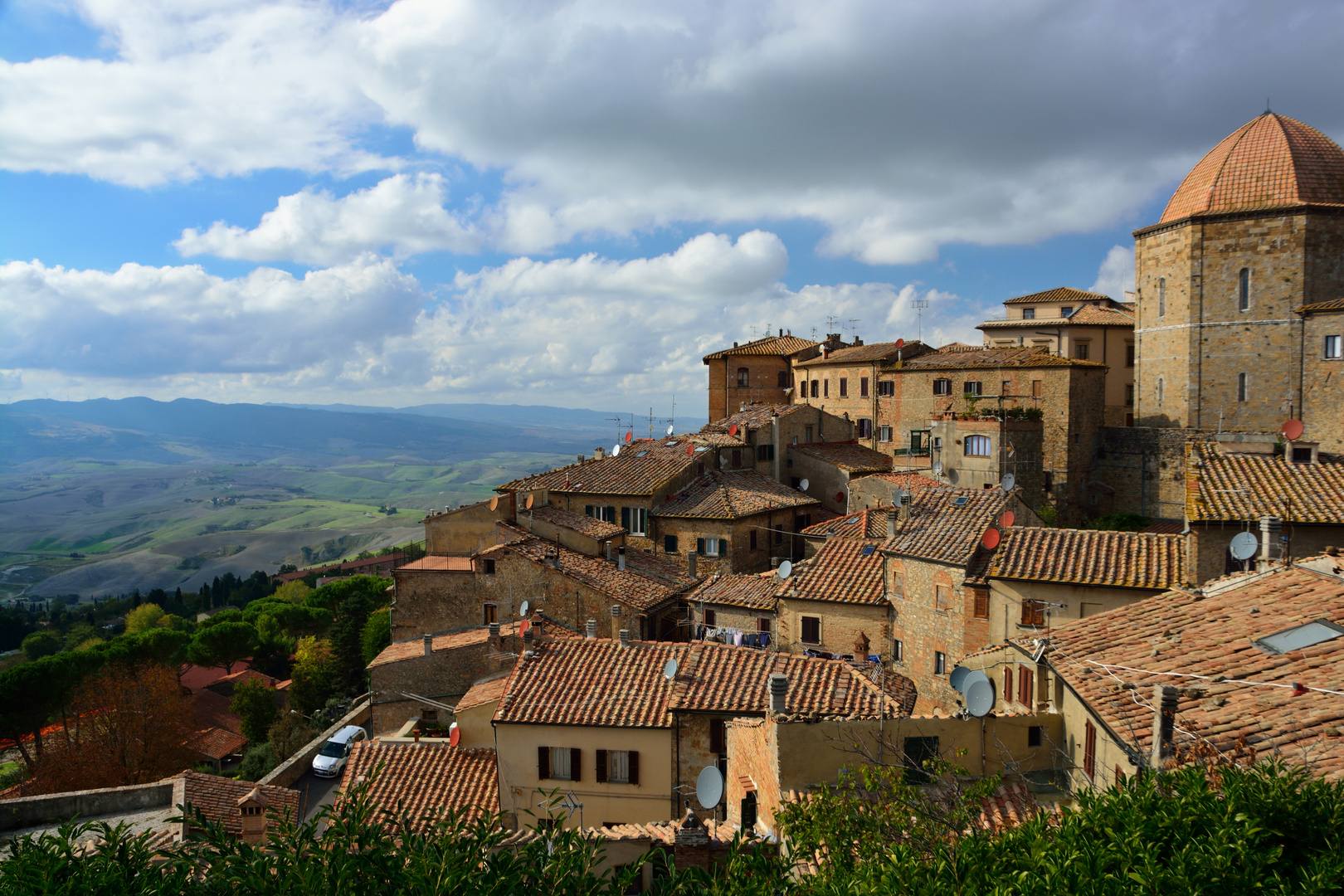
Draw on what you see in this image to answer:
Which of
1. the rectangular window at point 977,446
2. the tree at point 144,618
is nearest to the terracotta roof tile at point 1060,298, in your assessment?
the rectangular window at point 977,446

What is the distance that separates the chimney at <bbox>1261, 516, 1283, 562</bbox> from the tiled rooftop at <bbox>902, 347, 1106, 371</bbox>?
25.8 meters

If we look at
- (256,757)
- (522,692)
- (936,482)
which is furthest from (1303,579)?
(256,757)

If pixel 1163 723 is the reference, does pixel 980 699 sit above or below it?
below

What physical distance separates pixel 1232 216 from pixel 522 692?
40620 mm

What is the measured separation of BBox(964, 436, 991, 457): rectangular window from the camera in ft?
129

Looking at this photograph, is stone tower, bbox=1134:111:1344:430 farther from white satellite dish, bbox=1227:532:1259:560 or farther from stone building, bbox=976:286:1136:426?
white satellite dish, bbox=1227:532:1259:560

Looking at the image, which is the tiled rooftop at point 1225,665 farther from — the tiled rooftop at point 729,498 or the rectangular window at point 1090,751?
the tiled rooftop at point 729,498

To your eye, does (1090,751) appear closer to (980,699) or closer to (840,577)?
(980,699)

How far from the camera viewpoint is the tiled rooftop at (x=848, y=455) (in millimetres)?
45281

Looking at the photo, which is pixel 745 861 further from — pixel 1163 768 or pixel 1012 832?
pixel 1163 768

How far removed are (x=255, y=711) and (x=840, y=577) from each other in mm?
36728

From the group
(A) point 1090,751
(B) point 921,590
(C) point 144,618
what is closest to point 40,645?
(C) point 144,618

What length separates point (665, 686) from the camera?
2064 cm

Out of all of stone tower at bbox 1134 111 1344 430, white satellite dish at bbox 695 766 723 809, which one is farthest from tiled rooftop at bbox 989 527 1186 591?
stone tower at bbox 1134 111 1344 430
